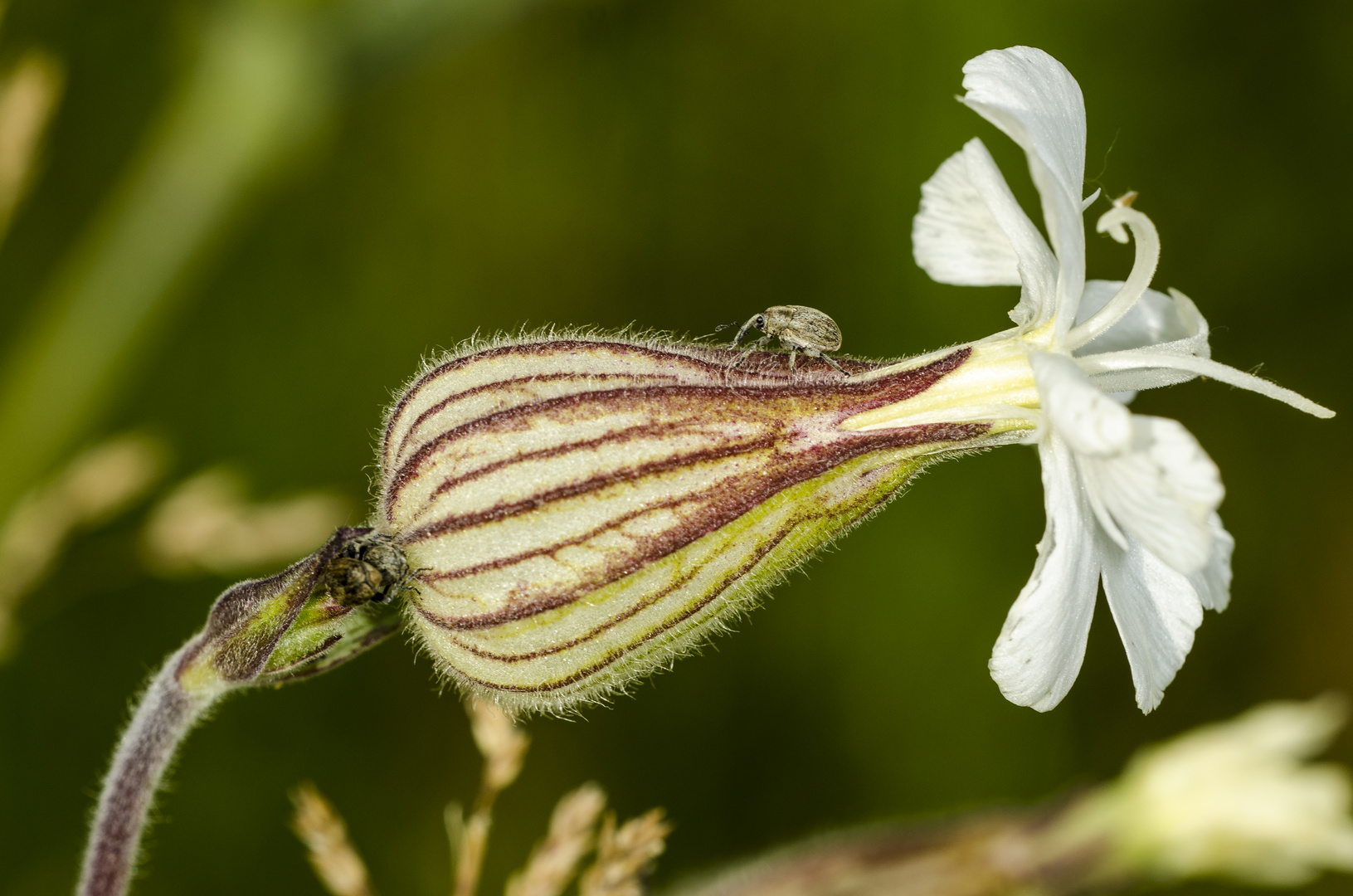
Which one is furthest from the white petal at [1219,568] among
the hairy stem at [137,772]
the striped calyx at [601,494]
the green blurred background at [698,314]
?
the green blurred background at [698,314]

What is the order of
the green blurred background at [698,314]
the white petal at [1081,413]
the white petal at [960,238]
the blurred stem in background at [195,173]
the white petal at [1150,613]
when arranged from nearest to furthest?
the white petal at [1081,413] → the white petal at [1150,613] → the white petal at [960,238] → the blurred stem in background at [195,173] → the green blurred background at [698,314]

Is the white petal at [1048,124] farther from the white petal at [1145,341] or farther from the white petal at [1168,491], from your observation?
the white petal at [1168,491]

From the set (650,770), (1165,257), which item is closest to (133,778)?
(650,770)

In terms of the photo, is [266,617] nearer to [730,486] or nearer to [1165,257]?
[730,486]

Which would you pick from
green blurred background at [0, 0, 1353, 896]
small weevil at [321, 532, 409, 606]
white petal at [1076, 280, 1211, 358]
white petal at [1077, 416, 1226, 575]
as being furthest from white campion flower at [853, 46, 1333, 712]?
green blurred background at [0, 0, 1353, 896]

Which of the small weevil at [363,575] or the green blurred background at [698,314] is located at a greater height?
the green blurred background at [698,314]

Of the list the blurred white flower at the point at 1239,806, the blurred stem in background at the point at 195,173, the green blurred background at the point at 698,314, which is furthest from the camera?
the green blurred background at the point at 698,314

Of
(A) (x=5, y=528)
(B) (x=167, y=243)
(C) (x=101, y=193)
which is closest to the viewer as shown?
(A) (x=5, y=528)
